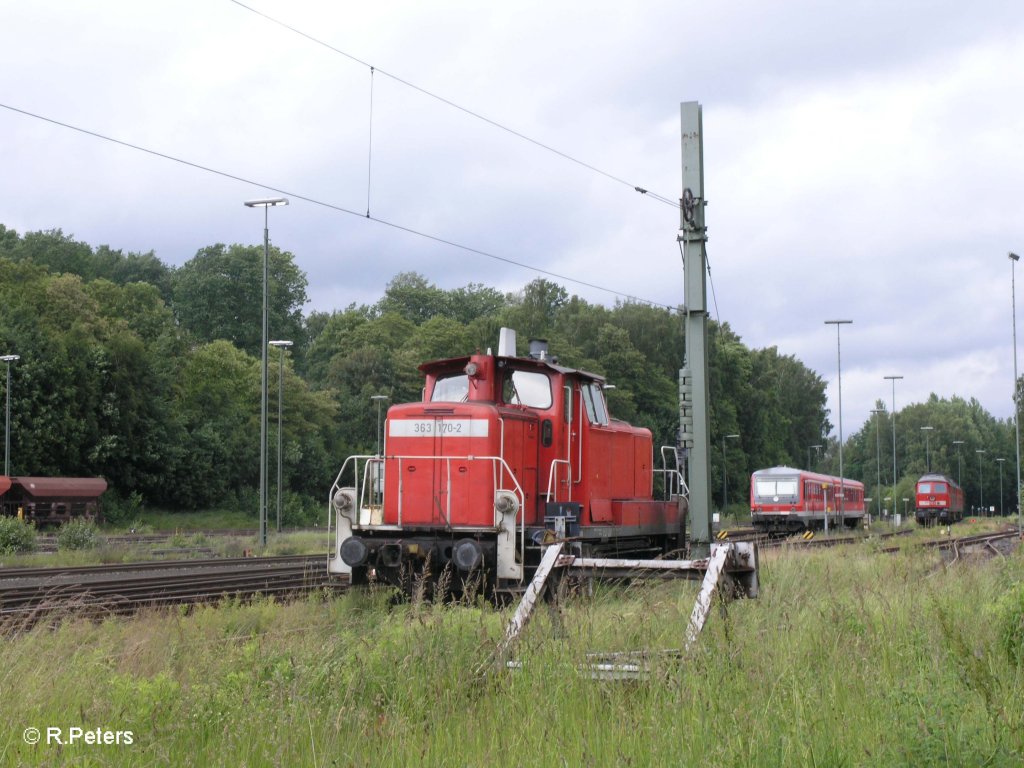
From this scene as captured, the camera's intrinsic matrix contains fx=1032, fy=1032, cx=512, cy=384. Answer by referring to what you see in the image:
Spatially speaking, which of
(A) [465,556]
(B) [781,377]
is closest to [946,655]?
(A) [465,556]

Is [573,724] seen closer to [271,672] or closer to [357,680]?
[357,680]

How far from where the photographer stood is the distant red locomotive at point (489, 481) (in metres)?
11.8

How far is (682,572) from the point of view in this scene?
23.7ft

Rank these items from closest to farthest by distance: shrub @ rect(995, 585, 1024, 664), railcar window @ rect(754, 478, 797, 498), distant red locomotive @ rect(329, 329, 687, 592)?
shrub @ rect(995, 585, 1024, 664)
distant red locomotive @ rect(329, 329, 687, 592)
railcar window @ rect(754, 478, 797, 498)

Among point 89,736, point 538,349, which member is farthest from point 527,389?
point 89,736

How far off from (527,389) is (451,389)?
3.42 feet

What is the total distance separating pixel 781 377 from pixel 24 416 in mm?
74832

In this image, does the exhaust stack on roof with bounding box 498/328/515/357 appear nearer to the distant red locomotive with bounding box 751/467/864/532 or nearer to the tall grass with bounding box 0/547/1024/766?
the tall grass with bounding box 0/547/1024/766

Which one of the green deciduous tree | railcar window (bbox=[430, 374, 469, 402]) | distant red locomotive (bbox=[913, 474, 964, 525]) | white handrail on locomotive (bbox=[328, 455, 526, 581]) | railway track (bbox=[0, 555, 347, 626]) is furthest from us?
the green deciduous tree

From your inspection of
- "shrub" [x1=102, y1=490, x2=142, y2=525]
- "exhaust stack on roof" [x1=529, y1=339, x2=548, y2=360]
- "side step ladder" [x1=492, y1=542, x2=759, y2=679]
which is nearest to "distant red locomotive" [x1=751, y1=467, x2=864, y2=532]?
"shrub" [x1=102, y1=490, x2=142, y2=525]

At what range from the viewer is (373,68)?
1438 cm

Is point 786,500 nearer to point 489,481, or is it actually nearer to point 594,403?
point 594,403

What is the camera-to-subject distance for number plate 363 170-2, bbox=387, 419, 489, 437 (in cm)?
1253

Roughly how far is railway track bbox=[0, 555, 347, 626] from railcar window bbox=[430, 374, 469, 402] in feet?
9.07
